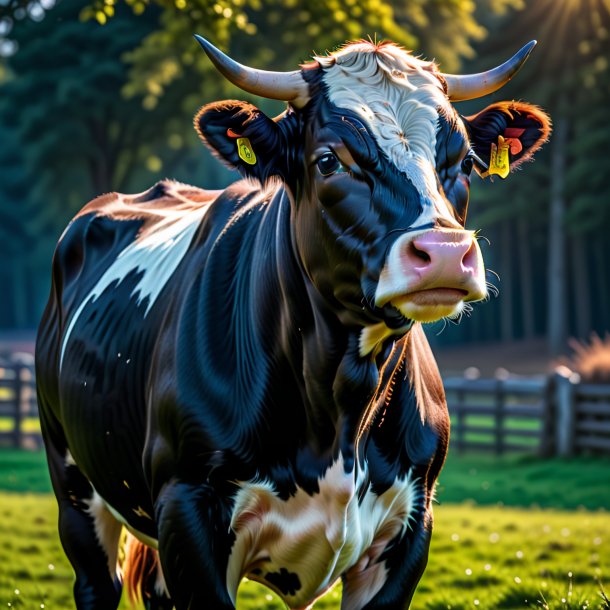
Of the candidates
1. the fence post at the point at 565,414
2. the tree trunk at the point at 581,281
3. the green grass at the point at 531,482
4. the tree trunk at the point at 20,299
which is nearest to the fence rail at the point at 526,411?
the fence post at the point at 565,414

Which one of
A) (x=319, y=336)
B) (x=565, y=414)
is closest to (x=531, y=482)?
(x=565, y=414)

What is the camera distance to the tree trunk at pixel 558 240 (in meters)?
31.7

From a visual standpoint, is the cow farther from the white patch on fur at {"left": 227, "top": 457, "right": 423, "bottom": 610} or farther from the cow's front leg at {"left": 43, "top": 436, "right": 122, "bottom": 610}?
the cow's front leg at {"left": 43, "top": 436, "right": 122, "bottom": 610}

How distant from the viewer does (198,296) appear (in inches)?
166

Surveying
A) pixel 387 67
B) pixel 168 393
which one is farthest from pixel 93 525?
pixel 387 67

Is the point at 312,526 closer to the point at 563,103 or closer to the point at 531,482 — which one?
the point at 531,482

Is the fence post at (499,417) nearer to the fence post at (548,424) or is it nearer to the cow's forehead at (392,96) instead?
the fence post at (548,424)

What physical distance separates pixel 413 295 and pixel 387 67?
0.96 m

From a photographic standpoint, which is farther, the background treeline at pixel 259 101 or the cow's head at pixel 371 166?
the background treeline at pixel 259 101

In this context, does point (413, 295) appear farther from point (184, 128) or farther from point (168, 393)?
point (184, 128)

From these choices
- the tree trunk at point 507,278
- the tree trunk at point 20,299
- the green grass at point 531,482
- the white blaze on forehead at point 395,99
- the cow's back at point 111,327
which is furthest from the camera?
the tree trunk at point 20,299

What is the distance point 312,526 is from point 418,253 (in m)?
1.18

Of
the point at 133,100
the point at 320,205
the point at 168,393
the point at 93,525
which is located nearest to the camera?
the point at 320,205

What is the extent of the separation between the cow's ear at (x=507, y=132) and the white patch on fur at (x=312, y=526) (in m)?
1.32
